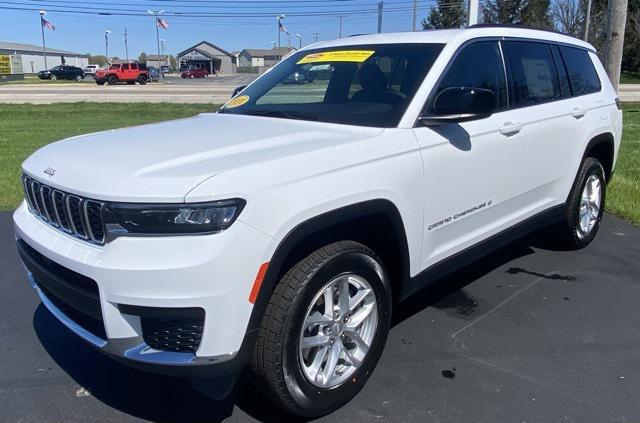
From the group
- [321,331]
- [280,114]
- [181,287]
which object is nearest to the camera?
[181,287]

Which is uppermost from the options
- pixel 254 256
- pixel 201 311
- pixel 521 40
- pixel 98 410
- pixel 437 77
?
pixel 521 40

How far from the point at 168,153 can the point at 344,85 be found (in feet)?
5.34

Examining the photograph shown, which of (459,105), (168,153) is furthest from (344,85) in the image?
(168,153)

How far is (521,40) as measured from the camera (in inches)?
169

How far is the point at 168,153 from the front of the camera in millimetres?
2715

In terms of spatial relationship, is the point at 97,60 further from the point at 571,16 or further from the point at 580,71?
the point at 580,71

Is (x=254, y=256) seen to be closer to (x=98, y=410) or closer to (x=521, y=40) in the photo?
(x=98, y=410)

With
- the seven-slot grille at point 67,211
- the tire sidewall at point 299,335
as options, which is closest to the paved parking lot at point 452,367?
the tire sidewall at point 299,335

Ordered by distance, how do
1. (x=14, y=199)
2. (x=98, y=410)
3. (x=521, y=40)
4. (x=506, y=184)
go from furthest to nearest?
(x=14, y=199), (x=521, y=40), (x=506, y=184), (x=98, y=410)

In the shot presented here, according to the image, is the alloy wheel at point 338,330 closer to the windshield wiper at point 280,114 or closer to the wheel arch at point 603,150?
the windshield wiper at point 280,114

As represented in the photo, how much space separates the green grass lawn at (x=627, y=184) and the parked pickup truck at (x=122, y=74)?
49.1 meters

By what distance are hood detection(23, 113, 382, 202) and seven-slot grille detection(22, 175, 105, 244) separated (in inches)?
2.0

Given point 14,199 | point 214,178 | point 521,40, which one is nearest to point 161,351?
point 214,178

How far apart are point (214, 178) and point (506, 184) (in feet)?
7.43
